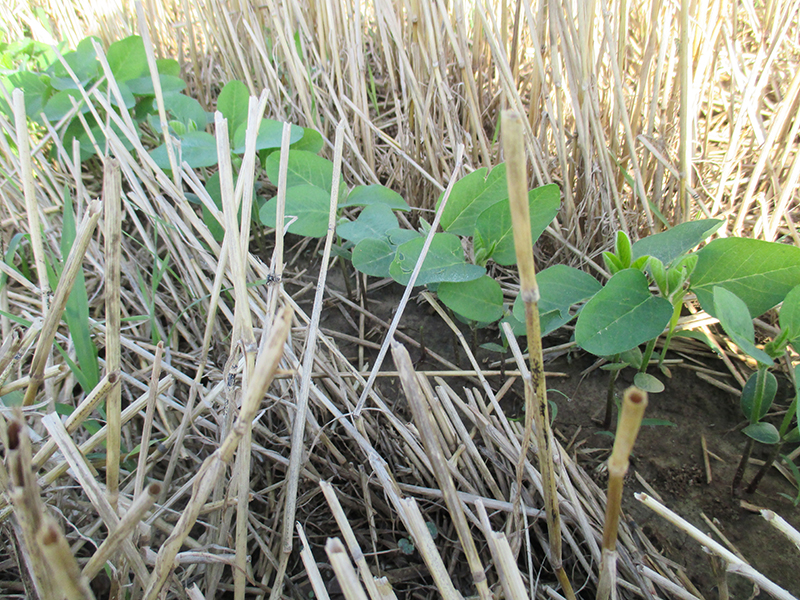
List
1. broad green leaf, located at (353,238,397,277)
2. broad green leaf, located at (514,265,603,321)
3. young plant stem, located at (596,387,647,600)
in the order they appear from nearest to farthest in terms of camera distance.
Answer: young plant stem, located at (596,387,647,600)
broad green leaf, located at (514,265,603,321)
broad green leaf, located at (353,238,397,277)

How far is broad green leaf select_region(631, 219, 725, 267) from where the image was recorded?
2.69 ft

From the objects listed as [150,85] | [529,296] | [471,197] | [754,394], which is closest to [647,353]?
[754,394]

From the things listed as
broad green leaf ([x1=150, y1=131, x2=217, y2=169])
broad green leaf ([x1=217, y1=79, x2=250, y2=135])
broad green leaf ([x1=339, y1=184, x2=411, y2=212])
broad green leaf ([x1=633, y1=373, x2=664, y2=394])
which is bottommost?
broad green leaf ([x1=633, y1=373, x2=664, y2=394])

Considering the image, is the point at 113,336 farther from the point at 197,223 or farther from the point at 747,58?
the point at 747,58

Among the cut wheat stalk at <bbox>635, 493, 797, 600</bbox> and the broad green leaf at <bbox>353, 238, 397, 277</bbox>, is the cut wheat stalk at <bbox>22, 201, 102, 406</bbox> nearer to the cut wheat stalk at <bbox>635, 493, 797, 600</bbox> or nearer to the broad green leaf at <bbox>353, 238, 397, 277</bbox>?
the broad green leaf at <bbox>353, 238, 397, 277</bbox>

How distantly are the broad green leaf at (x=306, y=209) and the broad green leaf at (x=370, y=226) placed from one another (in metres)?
0.05

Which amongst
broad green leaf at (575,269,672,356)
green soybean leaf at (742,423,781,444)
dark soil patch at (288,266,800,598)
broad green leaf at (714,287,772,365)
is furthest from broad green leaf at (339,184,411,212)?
green soybean leaf at (742,423,781,444)

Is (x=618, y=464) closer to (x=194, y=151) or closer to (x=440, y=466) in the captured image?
(x=440, y=466)

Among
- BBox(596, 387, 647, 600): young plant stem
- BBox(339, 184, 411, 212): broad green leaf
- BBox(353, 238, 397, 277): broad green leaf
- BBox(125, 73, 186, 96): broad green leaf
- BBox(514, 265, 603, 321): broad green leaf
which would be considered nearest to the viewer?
BBox(596, 387, 647, 600): young plant stem

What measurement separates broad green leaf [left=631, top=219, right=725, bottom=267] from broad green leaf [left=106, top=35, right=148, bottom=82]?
138 centimetres

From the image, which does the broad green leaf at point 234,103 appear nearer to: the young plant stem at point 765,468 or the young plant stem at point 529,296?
the young plant stem at point 529,296

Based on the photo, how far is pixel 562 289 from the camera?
85 centimetres

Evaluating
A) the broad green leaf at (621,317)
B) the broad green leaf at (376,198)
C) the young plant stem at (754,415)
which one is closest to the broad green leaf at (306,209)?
the broad green leaf at (376,198)

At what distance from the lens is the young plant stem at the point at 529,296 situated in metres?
0.36
